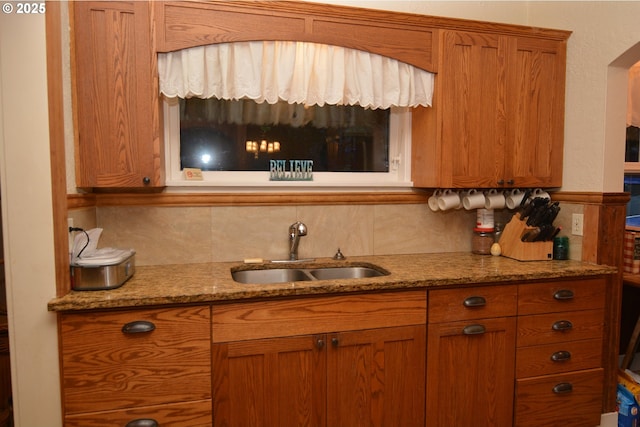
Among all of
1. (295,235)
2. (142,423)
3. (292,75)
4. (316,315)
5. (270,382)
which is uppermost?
(292,75)

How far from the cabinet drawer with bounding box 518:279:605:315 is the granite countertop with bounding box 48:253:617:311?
0.19ft

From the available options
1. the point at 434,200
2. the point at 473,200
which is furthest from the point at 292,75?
the point at 473,200

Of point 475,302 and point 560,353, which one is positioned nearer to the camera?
point 475,302

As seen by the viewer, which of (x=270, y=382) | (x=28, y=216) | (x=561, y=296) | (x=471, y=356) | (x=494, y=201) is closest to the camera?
(x=28, y=216)

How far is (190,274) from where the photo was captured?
2018 millimetres

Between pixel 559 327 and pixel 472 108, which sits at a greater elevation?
pixel 472 108

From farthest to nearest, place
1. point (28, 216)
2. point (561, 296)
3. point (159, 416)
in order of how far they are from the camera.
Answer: point (561, 296)
point (159, 416)
point (28, 216)

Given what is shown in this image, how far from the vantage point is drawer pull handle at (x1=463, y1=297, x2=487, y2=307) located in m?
1.99

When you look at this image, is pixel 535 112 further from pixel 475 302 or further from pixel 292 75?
pixel 292 75

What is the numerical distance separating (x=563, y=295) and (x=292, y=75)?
1.77m

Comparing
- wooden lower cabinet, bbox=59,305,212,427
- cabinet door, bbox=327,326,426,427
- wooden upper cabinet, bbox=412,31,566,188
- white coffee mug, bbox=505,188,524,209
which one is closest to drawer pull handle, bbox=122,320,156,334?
→ wooden lower cabinet, bbox=59,305,212,427

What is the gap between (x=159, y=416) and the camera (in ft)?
5.51

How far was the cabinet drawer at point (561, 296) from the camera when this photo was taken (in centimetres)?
208

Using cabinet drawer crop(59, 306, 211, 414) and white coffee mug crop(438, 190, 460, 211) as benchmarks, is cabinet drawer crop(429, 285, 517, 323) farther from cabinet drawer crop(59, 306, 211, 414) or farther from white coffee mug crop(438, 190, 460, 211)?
cabinet drawer crop(59, 306, 211, 414)
